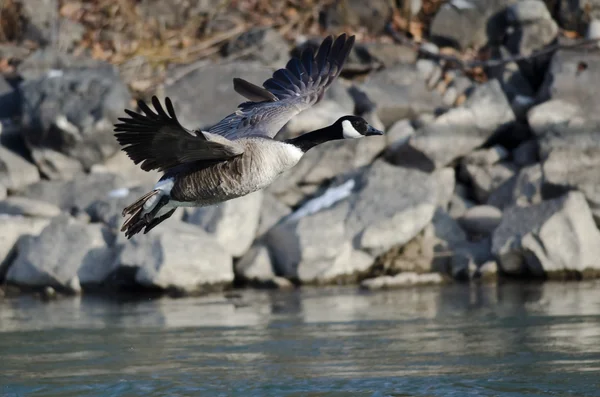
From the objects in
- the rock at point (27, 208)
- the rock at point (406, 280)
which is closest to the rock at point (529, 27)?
the rock at point (406, 280)

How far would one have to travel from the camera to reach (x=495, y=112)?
1399cm

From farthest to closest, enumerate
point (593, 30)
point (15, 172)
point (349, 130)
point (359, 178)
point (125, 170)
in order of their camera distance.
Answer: point (593, 30) → point (125, 170) → point (15, 172) → point (359, 178) → point (349, 130)

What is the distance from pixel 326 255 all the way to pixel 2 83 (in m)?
6.22

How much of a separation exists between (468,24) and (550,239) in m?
6.22

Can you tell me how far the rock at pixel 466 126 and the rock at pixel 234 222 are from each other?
2.49 m

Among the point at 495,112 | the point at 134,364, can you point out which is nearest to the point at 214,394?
the point at 134,364

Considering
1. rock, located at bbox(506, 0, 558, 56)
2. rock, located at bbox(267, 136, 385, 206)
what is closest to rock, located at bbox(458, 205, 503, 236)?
rock, located at bbox(267, 136, 385, 206)

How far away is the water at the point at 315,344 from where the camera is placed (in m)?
7.31

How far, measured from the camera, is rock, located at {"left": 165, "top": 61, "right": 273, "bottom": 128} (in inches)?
580

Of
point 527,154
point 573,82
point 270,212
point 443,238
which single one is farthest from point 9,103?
point 573,82

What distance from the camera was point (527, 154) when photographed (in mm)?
13484

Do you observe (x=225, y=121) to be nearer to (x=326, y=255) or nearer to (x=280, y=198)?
(x=326, y=255)

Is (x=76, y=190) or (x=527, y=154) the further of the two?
(x=527, y=154)

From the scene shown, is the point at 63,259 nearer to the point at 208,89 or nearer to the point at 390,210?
the point at 390,210
